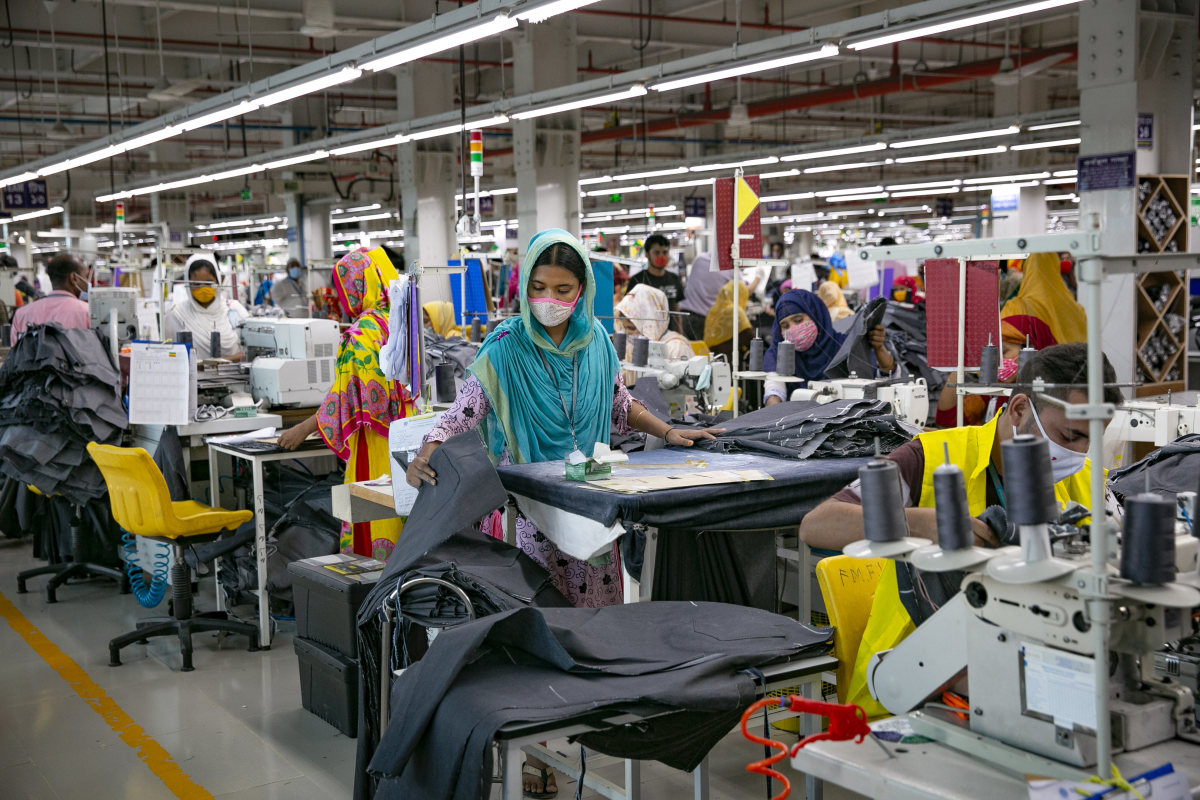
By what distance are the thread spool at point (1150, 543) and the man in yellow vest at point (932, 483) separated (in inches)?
20.3

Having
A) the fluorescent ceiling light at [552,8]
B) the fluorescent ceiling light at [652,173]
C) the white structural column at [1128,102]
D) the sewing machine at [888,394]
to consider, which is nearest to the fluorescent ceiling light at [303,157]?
the fluorescent ceiling light at [652,173]

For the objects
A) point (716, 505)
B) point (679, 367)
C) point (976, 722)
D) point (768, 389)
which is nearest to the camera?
point (976, 722)

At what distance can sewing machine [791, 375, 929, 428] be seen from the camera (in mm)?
4289

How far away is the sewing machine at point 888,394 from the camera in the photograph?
169 inches

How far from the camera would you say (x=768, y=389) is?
5297 millimetres

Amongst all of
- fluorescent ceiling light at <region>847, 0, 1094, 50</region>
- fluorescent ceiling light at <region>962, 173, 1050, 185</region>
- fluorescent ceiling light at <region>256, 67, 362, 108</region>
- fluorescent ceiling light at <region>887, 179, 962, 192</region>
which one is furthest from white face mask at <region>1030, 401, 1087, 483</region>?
fluorescent ceiling light at <region>887, 179, 962, 192</region>

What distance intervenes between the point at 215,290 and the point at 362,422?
2.90 m

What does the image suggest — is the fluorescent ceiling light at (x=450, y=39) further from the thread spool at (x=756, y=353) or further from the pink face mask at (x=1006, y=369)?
the pink face mask at (x=1006, y=369)

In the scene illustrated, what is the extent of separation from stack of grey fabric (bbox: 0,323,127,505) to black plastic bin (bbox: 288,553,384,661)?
6.24 feet

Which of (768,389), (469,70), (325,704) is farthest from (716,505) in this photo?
(469,70)

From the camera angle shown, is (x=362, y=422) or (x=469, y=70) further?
(x=469, y=70)

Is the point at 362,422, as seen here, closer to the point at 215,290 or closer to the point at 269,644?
the point at 269,644

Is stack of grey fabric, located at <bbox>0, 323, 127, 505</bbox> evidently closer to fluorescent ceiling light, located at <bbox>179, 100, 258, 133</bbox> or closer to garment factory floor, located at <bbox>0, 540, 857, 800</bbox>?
garment factory floor, located at <bbox>0, 540, 857, 800</bbox>

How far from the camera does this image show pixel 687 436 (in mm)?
3436
